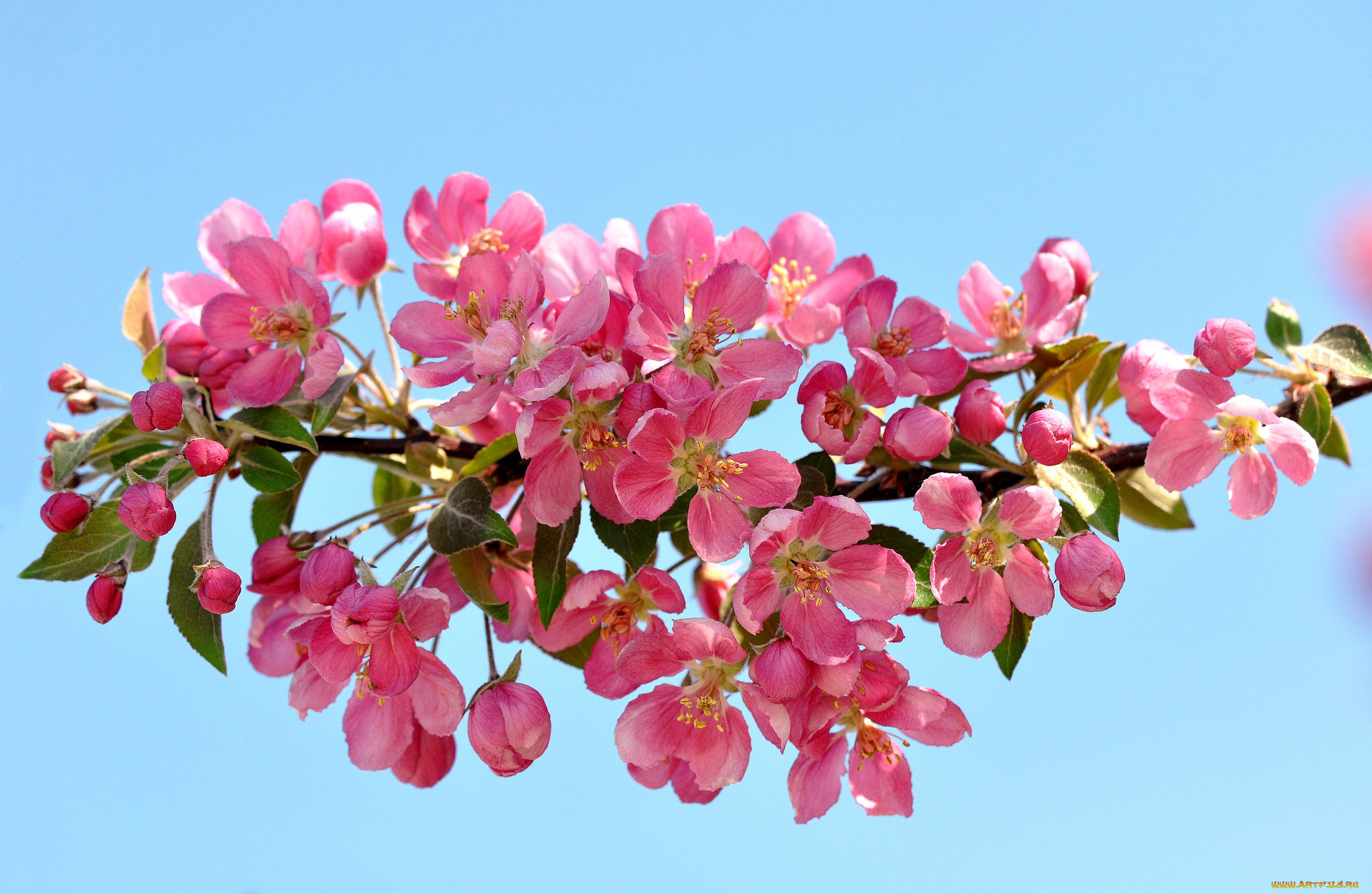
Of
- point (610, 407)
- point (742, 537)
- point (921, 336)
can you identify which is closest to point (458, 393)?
point (610, 407)

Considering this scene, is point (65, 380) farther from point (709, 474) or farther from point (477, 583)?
point (709, 474)

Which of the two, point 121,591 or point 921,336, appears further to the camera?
point 921,336

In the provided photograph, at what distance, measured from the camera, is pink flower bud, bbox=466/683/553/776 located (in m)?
1.45

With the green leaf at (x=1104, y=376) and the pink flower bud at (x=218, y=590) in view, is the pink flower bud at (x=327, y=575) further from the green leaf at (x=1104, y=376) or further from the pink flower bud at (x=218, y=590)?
the green leaf at (x=1104, y=376)

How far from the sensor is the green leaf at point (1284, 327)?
1.81m

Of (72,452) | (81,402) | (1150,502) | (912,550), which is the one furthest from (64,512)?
(1150,502)

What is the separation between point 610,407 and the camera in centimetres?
150

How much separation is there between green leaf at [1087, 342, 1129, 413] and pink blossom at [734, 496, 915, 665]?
671 millimetres

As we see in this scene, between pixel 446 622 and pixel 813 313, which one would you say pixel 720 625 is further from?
pixel 813 313

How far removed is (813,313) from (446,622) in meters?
0.76

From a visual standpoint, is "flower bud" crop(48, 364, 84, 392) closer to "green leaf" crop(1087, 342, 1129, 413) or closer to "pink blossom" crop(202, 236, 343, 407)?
"pink blossom" crop(202, 236, 343, 407)

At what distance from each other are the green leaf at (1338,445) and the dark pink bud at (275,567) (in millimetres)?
1763

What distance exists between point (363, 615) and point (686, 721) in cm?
49

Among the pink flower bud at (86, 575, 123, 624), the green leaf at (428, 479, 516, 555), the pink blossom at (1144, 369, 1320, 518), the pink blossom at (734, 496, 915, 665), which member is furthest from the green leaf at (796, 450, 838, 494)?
the pink flower bud at (86, 575, 123, 624)
